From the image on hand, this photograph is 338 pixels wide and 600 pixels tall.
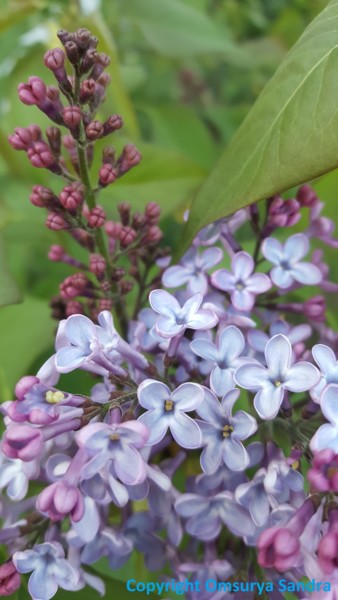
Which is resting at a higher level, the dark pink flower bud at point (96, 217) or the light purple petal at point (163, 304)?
the dark pink flower bud at point (96, 217)

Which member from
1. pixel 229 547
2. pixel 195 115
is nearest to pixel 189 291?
pixel 229 547

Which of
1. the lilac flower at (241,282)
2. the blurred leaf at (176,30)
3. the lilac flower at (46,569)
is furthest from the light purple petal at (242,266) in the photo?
the blurred leaf at (176,30)

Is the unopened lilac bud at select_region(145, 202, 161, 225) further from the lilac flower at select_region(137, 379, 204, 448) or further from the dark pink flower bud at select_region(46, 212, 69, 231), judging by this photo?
the lilac flower at select_region(137, 379, 204, 448)

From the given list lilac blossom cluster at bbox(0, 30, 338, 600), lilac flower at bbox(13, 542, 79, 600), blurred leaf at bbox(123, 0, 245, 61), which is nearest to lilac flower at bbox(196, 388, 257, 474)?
lilac blossom cluster at bbox(0, 30, 338, 600)

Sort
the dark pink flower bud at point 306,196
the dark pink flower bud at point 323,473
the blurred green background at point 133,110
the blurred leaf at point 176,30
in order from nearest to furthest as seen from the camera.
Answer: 1. the dark pink flower bud at point 323,473
2. the dark pink flower bud at point 306,196
3. the blurred green background at point 133,110
4. the blurred leaf at point 176,30

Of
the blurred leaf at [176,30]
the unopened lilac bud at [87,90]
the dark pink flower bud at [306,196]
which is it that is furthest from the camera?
the blurred leaf at [176,30]

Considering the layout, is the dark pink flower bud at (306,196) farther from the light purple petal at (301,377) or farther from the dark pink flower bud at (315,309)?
the light purple petal at (301,377)

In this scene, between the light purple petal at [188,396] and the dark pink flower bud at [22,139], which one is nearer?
the light purple petal at [188,396]
